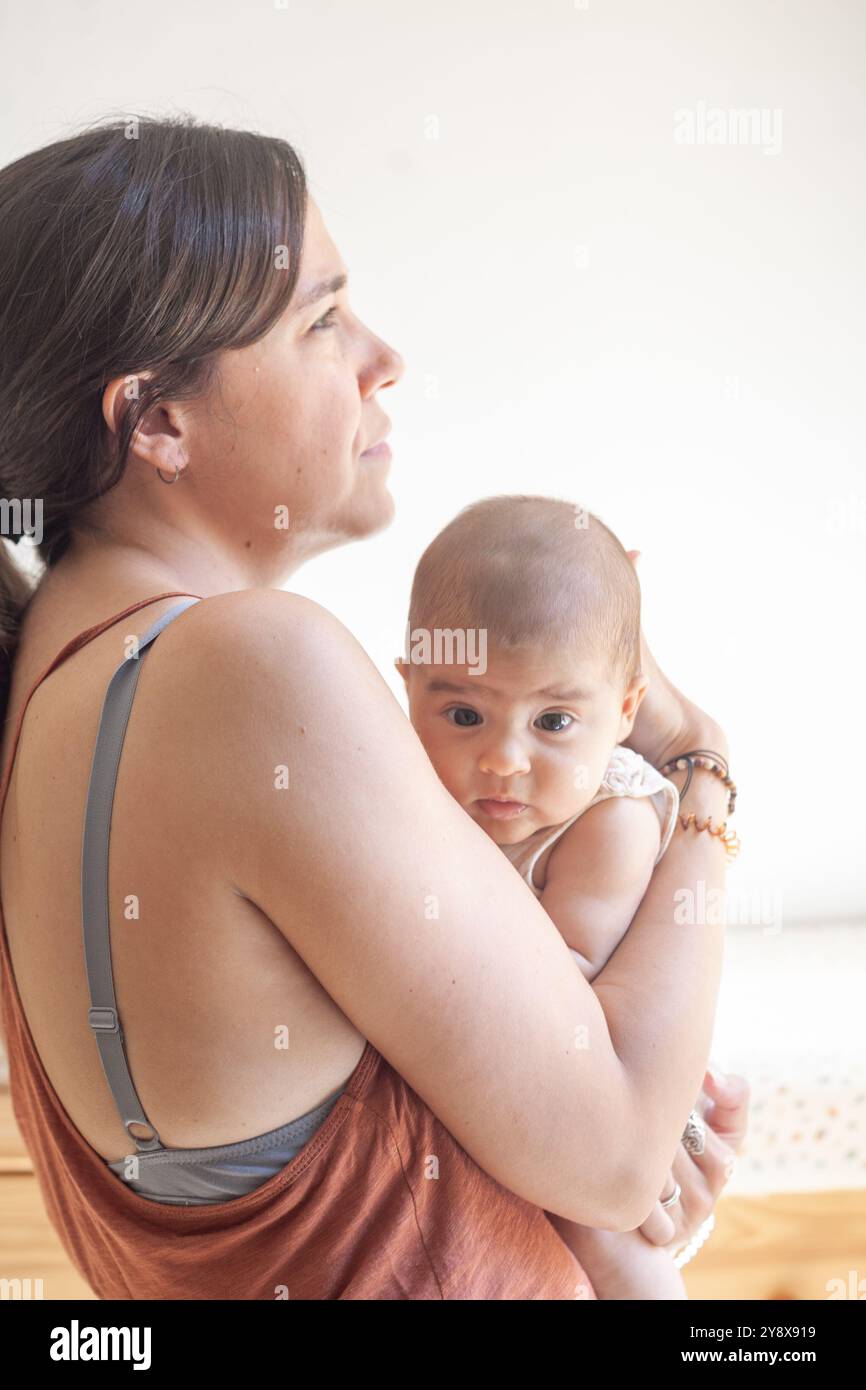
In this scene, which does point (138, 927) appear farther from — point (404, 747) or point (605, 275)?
point (605, 275)

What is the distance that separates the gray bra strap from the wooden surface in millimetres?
1618

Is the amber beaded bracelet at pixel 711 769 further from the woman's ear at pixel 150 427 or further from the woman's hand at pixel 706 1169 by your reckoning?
the woman's ear at pixel 150 427

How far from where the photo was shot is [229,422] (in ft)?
3.05

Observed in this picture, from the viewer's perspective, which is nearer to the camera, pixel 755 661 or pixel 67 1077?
pixel 67 1077

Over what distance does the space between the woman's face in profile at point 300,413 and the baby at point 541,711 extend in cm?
14

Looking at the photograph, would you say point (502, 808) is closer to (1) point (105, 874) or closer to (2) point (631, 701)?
(2) point (631, 701)

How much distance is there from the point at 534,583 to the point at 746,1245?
1.60 metres

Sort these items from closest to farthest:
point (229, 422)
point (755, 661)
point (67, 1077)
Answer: point (67, 1077) < point (229, 422) < point (755, 661)

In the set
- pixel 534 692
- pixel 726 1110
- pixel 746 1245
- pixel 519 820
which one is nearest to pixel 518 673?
pixel 534 692

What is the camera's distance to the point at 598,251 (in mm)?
2688

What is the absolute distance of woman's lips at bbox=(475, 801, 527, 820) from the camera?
106 centimetres

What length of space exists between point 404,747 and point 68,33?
242cm
